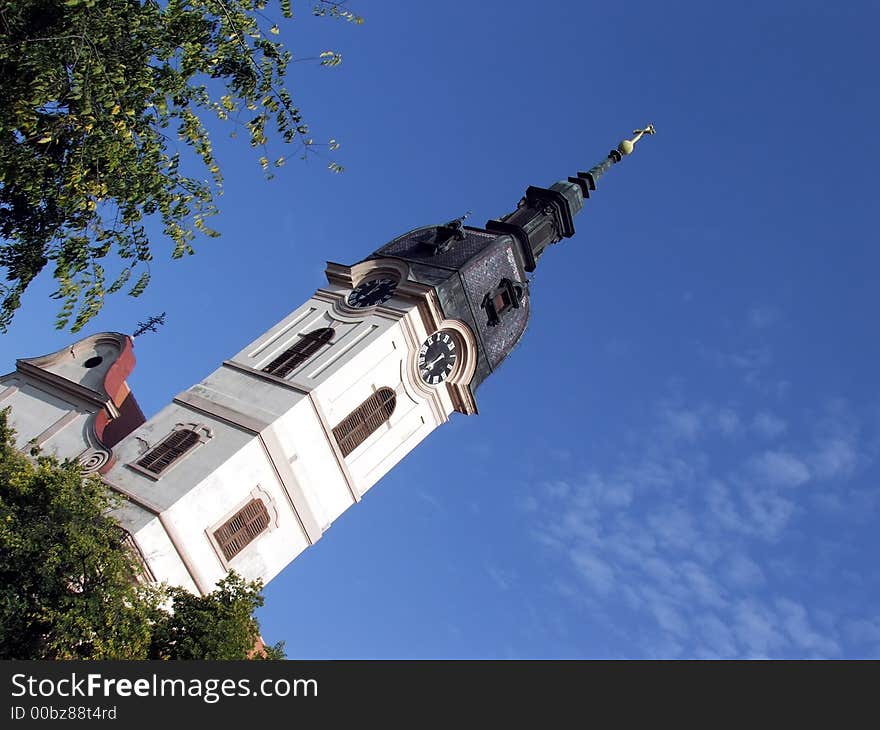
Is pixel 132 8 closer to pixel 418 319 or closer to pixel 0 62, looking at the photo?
pixel 0 62

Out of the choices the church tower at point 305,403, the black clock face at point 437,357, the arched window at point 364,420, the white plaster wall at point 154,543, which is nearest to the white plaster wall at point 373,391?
the church tower at point 305,403

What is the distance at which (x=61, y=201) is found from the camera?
1330 cm

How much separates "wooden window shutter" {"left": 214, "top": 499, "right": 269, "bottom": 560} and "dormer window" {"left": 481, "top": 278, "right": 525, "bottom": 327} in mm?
11260

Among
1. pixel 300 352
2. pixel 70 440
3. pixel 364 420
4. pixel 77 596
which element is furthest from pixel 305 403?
pixel 77 596

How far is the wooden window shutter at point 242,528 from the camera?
23047 mm

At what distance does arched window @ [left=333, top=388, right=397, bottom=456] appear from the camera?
26625 mm

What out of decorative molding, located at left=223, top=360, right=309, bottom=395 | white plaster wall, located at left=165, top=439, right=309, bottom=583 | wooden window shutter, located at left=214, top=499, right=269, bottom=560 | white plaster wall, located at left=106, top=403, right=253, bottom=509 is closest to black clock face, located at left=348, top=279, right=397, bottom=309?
decorative molding, located at left=223, top=360, right=309, bottom=395

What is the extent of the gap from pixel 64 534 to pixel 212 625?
139 inches

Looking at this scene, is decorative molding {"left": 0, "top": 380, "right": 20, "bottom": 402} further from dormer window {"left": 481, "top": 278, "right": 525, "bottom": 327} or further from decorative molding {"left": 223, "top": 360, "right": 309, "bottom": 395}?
dormer window {"left": 481, "top": 278, "right": 525, "bottom": 327}

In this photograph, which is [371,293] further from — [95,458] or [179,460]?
[95,458]

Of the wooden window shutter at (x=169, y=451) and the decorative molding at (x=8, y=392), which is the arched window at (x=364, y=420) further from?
the decorative molding at (x=8, y=392)

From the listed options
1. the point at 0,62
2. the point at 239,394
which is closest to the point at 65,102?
the point at 0,62

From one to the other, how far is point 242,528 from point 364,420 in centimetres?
557

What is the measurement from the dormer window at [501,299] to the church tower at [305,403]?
0.21ft
